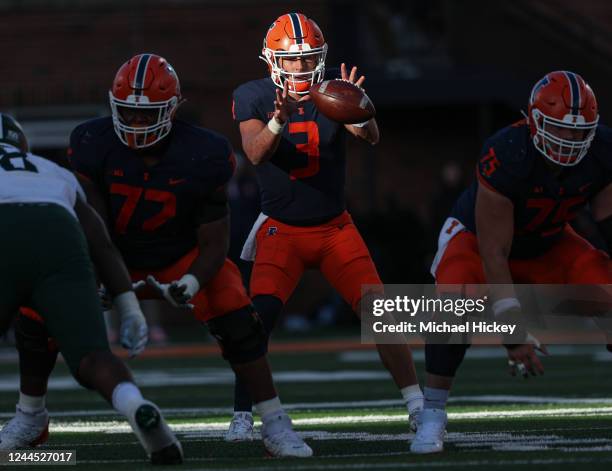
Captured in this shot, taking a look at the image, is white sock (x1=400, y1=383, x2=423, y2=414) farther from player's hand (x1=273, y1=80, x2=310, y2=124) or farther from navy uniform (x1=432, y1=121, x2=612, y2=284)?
player's hand (x1=273, y1=80, x2=310, y2=124)

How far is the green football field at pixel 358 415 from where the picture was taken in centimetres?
533

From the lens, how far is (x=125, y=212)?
5.89 metres

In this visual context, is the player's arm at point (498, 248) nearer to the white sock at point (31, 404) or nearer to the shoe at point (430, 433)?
the shoe at point (430, 433)

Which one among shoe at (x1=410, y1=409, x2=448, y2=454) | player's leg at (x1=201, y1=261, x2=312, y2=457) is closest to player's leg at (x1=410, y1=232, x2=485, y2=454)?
shoe at (x1=410, y1=409, x2=448, y2=454)

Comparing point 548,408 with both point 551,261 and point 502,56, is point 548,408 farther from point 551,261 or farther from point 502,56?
point 502,56

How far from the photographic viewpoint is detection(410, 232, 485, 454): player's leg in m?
5.61

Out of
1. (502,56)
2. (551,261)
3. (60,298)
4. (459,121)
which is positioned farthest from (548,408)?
(459,121)

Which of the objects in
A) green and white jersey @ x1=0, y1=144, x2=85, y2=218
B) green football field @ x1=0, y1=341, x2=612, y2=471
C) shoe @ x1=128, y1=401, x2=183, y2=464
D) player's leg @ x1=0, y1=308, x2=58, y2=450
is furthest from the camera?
player's leg @ x1=0, y1=308, x2=58, y2=450

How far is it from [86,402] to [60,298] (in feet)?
13.6

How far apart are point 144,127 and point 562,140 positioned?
5.41 ft

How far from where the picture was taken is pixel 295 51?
6715mm

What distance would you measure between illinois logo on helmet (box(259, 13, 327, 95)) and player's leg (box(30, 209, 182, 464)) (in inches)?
79.2

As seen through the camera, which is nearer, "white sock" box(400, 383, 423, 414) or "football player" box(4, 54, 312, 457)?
"football player" box(4, 54, 312, 457)

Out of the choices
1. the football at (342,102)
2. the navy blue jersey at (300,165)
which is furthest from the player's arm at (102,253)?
the navy blue jersey at (300,165)
